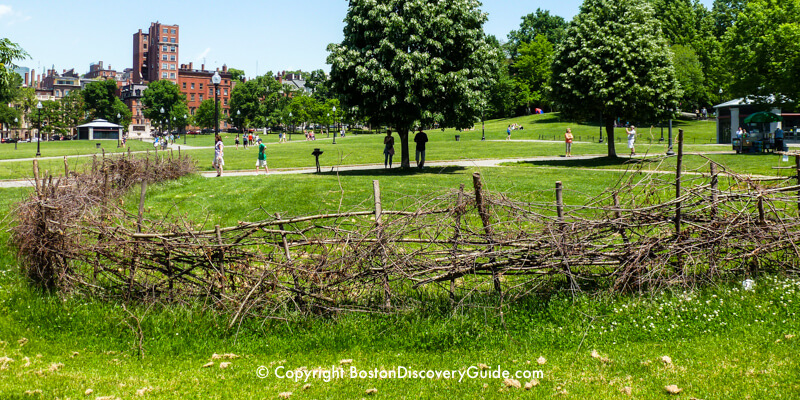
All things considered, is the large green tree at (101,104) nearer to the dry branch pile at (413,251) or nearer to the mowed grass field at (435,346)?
the dry branch pile at (413,251)

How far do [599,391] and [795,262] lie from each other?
465 cm

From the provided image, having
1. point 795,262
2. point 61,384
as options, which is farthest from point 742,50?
point 61,384

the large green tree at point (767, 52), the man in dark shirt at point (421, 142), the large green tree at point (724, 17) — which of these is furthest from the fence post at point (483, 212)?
the large green tree at point (724, 17)

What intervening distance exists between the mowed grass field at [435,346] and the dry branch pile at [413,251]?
0.84 ft

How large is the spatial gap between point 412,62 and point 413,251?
19.7 m

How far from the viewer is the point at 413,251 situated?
832 cm

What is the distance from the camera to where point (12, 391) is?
6.43 meters

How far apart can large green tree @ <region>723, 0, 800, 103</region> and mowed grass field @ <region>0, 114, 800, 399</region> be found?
103 feet

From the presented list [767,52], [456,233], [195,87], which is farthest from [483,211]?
[195,87]

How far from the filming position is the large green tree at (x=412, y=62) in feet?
89.3

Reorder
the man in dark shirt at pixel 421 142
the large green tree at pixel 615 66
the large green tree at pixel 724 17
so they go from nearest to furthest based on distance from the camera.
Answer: the man in dark shirt at pixel 421 142 < the large green tree at pixel 615 66 < the large green tree at pixel 724 17

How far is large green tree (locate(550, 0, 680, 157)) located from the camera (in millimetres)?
33062

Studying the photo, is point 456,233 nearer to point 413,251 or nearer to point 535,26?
point 413,251

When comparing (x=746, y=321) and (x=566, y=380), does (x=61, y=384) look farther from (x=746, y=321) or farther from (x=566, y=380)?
(x=746, y=321)
